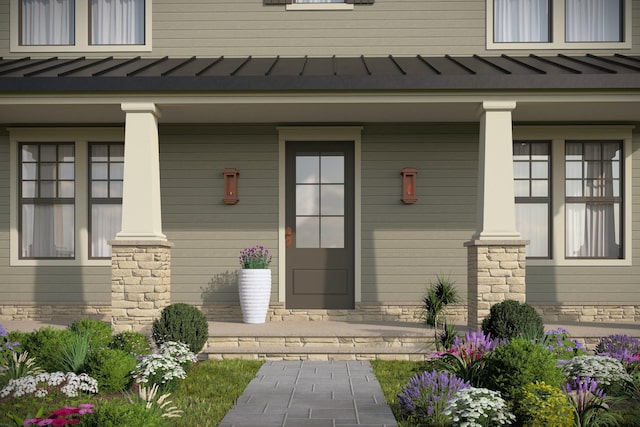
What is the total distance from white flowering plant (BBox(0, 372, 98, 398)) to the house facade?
17.8 ft

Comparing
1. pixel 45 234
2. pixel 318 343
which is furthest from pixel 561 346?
pixel 45 234

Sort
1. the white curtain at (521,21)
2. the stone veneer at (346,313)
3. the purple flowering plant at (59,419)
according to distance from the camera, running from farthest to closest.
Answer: the white curtain at (521,21) < the stone veneer at (346,313) < the purple flowering plant at (59,419)

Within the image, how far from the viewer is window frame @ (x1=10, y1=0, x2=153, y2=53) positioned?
1235cm

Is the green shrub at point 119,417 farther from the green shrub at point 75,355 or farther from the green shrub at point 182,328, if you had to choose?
the green shrub at point 182,328

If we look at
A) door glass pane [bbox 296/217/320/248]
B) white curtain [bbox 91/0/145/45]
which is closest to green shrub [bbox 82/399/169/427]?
door glass pane [bbox 296/217/320/248]

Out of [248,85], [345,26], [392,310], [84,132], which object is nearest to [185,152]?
[84,132]

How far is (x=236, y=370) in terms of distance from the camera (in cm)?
834

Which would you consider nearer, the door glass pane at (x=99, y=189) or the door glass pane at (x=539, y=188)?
the door glass pane at (x=539, y=188)

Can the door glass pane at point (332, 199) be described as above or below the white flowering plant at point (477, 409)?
above

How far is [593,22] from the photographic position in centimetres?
1241

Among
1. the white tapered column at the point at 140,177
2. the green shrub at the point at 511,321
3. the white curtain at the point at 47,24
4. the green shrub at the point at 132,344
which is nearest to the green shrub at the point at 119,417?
the green shrub at the point at 132,344

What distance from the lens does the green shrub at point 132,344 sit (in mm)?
7516

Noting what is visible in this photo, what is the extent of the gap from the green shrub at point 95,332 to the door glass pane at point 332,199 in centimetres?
508

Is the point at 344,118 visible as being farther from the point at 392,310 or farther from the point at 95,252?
the point at 95,252
